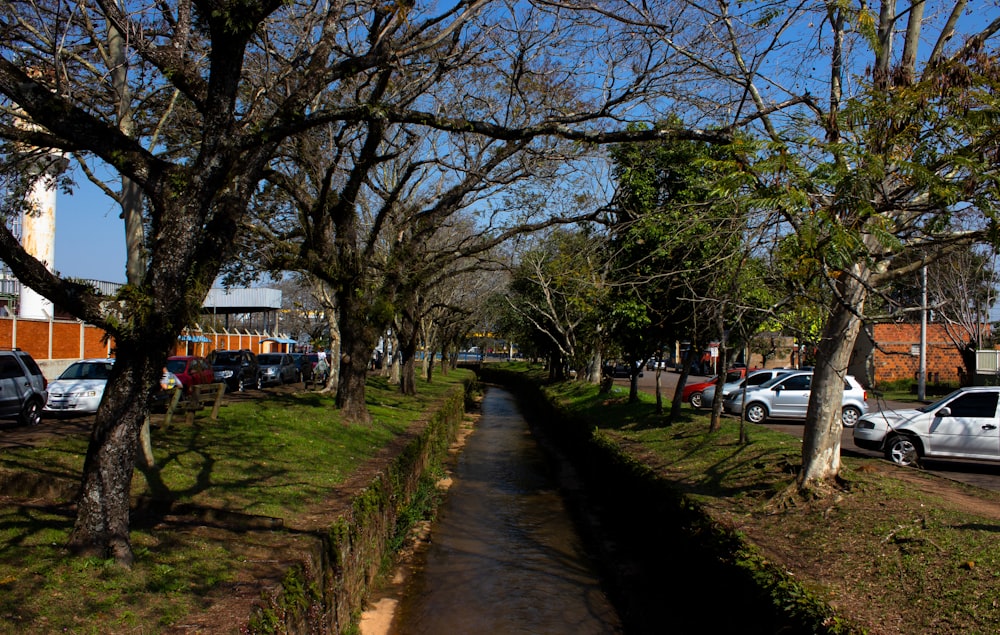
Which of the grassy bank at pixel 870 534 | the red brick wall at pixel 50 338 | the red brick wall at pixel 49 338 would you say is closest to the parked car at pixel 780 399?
the grassy bank at pixel 870 534

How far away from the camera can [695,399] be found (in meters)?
25.7

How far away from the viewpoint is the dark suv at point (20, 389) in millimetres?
15305

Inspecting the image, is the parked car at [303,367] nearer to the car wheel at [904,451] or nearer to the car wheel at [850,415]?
the car wheel at [850,415]

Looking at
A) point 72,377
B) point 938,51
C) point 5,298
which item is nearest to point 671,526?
point 938,51

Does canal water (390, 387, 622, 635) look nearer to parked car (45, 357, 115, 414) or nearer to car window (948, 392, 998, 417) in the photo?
car window (948, 392, 998, 417)

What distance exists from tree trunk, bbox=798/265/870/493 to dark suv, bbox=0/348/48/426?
48.0 feet

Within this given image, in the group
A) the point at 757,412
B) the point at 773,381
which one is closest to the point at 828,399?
the point at 757,412

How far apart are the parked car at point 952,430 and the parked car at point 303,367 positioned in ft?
94.4

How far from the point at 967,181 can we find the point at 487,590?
25.1 feet

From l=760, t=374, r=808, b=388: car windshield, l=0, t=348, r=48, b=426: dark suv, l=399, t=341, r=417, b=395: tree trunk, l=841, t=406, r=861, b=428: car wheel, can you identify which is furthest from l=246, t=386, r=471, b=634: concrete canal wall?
l=399, t=341, r=417, b=395: tree trunk

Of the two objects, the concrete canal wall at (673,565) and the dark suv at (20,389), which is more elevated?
the dark suv at (20,389)

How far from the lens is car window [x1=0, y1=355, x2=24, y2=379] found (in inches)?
613

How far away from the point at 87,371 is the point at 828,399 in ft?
58.7

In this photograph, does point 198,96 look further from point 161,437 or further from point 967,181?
point 967,181
